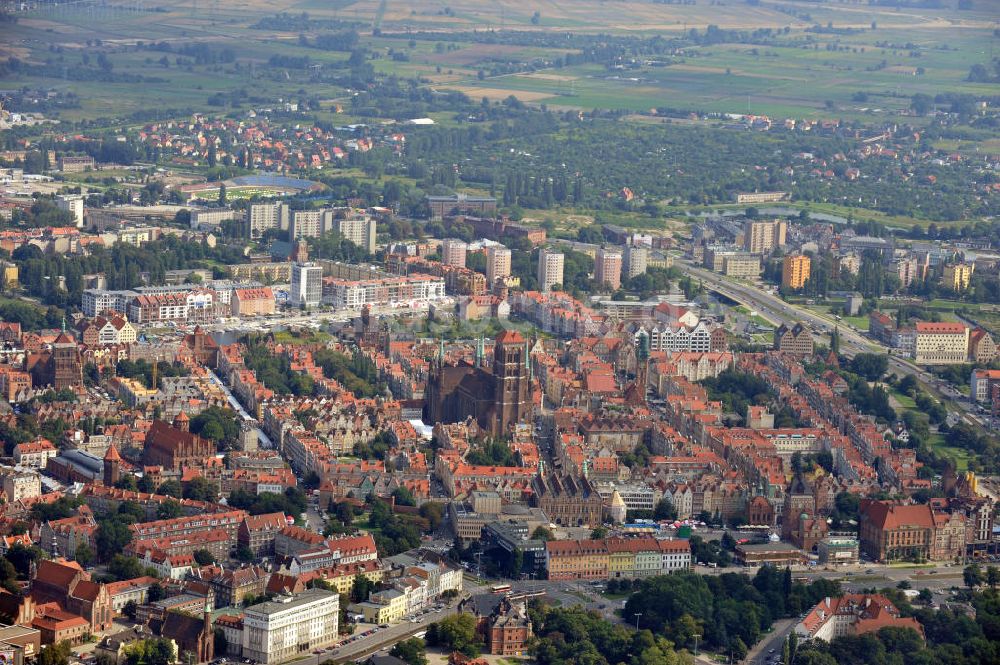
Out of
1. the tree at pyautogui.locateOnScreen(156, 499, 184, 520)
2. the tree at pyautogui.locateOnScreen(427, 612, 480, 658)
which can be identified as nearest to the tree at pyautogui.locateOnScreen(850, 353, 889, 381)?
the tree at pyautogui.locateOnScreen(156, 499, 184, 520)

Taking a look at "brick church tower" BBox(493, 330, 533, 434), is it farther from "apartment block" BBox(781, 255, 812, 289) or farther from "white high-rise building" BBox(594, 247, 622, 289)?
"apartment block" BBox(781, 255, 812, 289)

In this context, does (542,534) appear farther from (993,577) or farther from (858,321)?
(858,321)

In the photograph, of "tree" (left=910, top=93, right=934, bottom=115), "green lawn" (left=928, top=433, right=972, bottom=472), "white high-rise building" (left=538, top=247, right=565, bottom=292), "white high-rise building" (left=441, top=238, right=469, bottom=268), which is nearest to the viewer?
"green lawn" (left=928, top=433, right=972, bottom=472)

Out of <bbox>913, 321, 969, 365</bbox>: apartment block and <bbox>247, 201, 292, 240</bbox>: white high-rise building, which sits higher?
<bbox>913, 321, 969, 365</bbox>: apartment block

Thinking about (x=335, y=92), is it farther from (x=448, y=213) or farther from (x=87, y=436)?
(x=87, y=436)

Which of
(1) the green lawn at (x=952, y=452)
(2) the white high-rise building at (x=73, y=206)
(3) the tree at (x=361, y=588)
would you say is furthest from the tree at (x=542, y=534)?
(2) the white high-rise building at (x=73, y=206)

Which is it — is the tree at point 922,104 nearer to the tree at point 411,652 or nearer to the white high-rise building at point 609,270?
the white high-rise building at point 609,270

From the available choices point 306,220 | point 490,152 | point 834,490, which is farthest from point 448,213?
point 834,490
